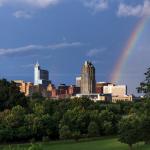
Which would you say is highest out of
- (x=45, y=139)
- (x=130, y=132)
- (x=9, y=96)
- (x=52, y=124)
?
(x=9, y=96)

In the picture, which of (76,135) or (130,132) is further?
(76,135)

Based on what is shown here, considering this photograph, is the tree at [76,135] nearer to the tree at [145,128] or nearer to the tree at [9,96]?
the tree at [145,128]

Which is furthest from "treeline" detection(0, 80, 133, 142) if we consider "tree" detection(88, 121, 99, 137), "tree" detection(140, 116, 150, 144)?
"tree" detection(140, 116, 150, 144)

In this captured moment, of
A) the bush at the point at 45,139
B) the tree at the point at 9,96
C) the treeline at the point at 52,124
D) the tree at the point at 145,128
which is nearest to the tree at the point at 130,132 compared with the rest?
the tree at the point at 145,128

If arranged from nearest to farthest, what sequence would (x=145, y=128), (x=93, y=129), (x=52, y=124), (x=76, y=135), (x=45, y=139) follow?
1. (x=145, y=128)
2. (x=76, y=135)
3. (x=45, y=139)
4. (x=52, y=124)
5. (x=93, y=129)

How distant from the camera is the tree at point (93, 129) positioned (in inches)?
3273

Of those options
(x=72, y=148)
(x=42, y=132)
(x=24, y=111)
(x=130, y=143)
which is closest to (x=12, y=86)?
(x=24, y=111)

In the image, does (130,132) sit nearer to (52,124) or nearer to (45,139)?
(45,139)

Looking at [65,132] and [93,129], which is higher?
[93,129]

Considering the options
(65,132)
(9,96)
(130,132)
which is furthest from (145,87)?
(9,96)

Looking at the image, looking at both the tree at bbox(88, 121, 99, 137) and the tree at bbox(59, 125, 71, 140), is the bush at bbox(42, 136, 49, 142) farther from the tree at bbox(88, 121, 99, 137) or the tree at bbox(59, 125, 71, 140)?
the tree at bbox(88, 121, 99, 137)

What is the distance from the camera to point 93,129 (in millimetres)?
83312

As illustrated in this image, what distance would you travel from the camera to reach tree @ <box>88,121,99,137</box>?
83.1 m

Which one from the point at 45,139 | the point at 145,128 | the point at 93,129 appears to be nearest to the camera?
the point at 145,128
